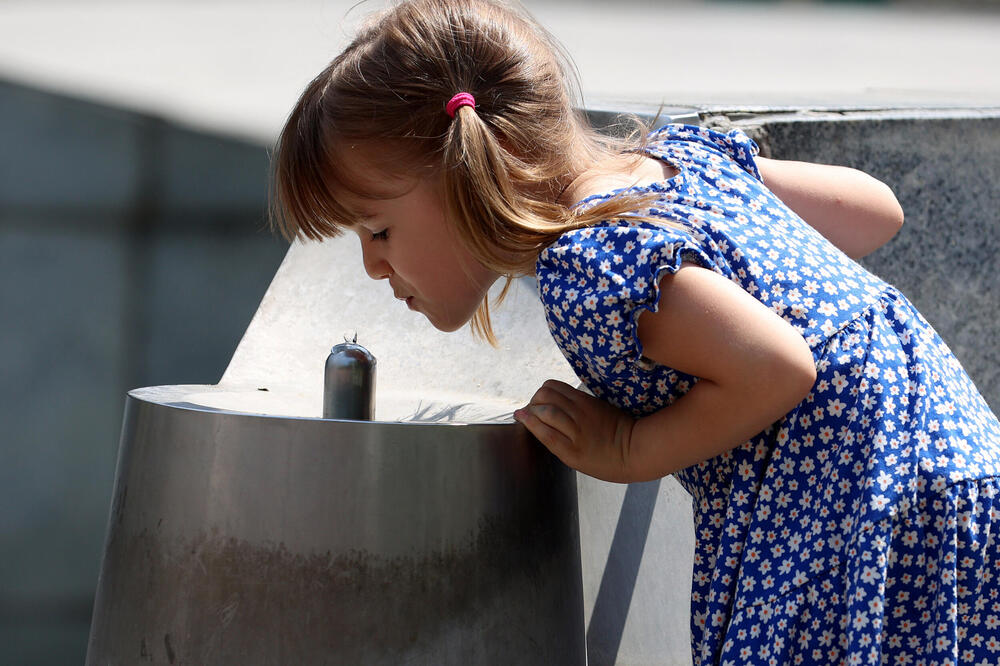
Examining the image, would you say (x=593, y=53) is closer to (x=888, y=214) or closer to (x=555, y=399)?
(x=888, y=214)

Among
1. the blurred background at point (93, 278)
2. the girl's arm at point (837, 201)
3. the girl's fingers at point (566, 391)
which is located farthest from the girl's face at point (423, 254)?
the blurred background at point (93, 278)

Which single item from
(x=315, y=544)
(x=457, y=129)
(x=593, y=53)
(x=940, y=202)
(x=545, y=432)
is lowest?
(x=315, y=544)

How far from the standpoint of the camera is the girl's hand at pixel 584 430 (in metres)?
0.99

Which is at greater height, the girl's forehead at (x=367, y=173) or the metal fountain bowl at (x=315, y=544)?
the girl's forehead at (x=367, y=173)

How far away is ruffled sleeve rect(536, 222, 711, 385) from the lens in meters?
0.90

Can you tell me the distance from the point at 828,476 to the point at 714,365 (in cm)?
16

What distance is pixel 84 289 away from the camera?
2.94 metres

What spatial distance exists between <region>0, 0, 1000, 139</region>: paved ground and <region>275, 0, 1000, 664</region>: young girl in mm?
757

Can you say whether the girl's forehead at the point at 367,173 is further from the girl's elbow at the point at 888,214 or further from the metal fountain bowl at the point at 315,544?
the girl's elbow at the point at 888,214

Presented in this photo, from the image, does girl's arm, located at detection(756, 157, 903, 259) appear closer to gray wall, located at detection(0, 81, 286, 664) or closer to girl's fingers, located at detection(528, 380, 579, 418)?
girl's fingers, located at detection(528, 380, 579, 418)

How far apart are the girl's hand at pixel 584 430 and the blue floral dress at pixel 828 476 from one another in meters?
0.02

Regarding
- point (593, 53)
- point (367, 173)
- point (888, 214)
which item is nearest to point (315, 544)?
point (367, 173)

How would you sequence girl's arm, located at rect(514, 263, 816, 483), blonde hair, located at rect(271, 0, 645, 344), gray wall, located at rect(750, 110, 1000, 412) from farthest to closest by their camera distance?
gray wall, located at rect(750, 110, 1000, 412)
blonde hair, located at rect(271, 0, 645, 344)
girl's arm, located at rect(514, 263, 816, 483)

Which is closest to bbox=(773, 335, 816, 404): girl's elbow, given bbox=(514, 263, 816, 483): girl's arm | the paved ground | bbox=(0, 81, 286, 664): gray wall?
bbox=(514, 263, 816, 483): girl's arm
